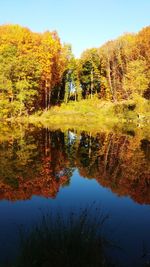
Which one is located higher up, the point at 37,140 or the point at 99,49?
the point at 99,49

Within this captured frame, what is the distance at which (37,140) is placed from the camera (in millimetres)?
29938

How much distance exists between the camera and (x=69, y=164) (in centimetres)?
1998

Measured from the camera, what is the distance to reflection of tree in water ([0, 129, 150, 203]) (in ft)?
47.7

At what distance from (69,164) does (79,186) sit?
15.4ft

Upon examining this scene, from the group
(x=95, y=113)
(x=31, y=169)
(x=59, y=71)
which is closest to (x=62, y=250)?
(x=31, y=169)

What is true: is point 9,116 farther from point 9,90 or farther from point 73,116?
point 73,116

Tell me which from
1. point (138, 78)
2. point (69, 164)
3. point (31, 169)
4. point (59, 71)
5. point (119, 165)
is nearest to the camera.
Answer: point (31, 169)

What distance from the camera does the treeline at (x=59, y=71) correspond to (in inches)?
2056

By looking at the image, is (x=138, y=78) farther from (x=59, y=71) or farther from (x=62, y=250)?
(x=62, y=250)

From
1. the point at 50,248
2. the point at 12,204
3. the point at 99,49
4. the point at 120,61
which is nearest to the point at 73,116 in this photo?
the point at 120,61

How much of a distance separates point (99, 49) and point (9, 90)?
90.7 ft

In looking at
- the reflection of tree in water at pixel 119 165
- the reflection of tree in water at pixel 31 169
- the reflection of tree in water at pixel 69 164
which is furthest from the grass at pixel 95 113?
the reflection of tree in water at pixel 31 169

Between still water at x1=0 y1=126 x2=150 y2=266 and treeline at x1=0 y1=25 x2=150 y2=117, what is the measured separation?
2596 centimetres

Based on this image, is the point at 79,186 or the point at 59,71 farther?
the point at 59,71
